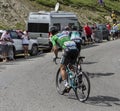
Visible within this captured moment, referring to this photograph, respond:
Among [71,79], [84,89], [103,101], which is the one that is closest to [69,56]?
[71,79]

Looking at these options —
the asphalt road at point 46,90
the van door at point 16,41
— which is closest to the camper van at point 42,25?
the van door at point 16,41

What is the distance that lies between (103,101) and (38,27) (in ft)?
60.8

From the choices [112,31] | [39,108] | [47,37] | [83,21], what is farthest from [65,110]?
[83,21]

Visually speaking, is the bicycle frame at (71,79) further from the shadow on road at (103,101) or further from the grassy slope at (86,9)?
the grassy slope at (86,9)

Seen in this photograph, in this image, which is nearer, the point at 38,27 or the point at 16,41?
the point at 16,41

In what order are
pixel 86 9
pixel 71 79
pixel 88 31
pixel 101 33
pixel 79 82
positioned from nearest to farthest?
1. pixel 79 82
2. pixel 71 79
3. pixel 88 31
4. pixel 101 33
5. pixel 86 9

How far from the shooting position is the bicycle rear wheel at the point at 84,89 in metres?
10.5

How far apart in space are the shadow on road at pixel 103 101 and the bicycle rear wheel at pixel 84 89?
0.17 metres

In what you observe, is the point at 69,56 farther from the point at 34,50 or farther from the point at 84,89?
the point at 34,50

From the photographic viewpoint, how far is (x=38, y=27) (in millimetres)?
28828

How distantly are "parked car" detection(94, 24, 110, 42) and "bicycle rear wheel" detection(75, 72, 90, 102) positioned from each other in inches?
1077

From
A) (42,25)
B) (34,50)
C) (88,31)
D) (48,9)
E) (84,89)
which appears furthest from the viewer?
(48,9)

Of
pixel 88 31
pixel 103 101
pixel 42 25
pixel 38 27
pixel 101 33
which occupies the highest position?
pixel 42 25

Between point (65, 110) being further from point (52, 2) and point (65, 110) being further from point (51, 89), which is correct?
point (52, 2)
